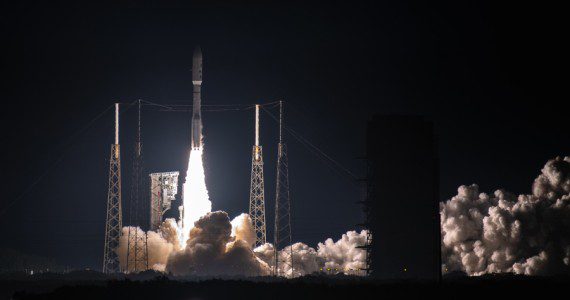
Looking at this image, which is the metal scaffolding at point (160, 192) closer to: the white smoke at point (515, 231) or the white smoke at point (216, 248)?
the white smoke at point (216, 248)

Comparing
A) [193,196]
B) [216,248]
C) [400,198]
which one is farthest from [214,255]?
[400,198]

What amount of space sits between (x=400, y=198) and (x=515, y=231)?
55.4 feet

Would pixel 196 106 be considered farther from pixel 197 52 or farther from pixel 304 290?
pixel 304 290

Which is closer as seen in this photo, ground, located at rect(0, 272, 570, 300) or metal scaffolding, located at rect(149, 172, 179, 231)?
ground, located at rect(0, 272, 570, 300)

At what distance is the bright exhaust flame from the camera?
166250 mm

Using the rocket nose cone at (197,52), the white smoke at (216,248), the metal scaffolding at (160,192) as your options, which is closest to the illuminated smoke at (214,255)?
the white smoke at (216,248)

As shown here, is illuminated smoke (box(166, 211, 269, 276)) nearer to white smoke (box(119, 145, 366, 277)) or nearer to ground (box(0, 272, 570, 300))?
white smoke (box(119, 145, 366, 277))

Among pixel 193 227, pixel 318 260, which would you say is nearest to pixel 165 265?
pixel 193 227

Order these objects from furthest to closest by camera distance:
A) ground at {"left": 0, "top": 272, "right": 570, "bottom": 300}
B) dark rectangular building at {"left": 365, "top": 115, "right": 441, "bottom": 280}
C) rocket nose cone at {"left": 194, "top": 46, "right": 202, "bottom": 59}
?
rocket nose cone at {"left": 194, "top": 46, "right": 202, "bottom": 59} < dark rectangular building at {"left": 365, "top": 115, "right": 441, "bottom": 280} < ground at {"left": 0, "top": 272, "right": 570, "bottom": 300}

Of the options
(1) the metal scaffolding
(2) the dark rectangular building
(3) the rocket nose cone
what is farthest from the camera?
(1) the metal scaffolding

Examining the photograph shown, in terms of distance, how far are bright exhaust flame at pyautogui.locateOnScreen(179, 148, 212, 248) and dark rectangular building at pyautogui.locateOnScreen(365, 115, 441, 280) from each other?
22962 mm

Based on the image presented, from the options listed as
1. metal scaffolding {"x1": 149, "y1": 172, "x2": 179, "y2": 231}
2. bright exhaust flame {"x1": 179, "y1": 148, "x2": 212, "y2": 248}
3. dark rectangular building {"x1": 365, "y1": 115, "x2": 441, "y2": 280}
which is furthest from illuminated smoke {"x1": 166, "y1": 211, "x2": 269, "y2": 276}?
dark rectangular building {"x1": 365, "y1": 115, "x2": 441, "y2": 280}

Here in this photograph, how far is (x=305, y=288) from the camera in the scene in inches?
5012

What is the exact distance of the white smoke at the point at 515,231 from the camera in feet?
530
